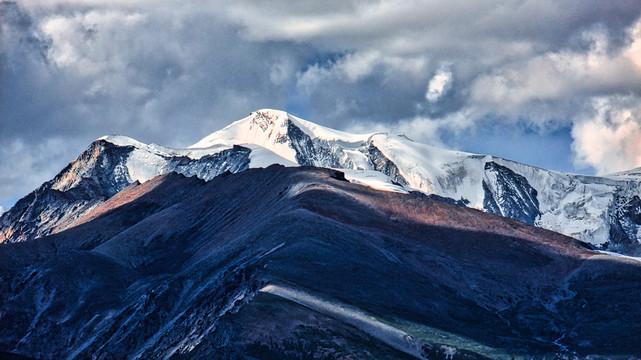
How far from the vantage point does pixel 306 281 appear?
396ft

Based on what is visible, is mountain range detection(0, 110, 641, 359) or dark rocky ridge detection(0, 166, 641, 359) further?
dark rocky ridge detection(0, 166, 641, 359)

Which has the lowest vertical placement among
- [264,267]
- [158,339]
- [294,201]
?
[158,339]

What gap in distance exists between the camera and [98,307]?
502 feet

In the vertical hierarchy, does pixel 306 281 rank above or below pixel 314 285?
above

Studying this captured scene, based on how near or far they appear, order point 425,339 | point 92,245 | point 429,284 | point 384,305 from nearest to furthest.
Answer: point 425,339
point 384,305
point 429,284
point 92,245

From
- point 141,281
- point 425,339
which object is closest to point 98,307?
point 141,281

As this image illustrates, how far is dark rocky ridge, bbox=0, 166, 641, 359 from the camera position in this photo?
112562 mm

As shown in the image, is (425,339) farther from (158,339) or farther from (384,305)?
(158,339)

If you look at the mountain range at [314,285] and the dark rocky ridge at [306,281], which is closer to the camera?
the mountain range at [314,285]

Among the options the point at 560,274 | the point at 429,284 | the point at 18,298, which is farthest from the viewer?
the point at 18,298

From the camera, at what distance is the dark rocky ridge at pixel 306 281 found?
113 m

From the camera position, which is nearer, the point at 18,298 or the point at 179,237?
the point at 18,298

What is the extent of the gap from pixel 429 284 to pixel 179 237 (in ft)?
177

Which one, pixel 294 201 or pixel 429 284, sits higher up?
pixel 294 201
